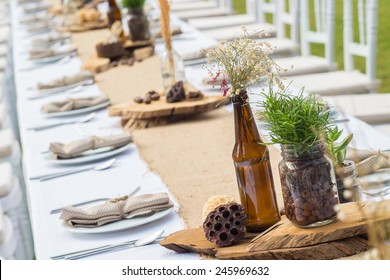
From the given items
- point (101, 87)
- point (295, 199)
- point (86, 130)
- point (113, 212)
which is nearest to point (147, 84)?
point (101, 87)

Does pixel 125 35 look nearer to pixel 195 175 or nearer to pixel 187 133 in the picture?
pixel 187 133

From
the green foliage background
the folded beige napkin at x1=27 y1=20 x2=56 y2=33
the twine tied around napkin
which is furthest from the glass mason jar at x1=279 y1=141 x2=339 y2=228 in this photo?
the green foliage background

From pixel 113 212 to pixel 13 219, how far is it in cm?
171

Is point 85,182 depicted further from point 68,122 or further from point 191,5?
point 191,5

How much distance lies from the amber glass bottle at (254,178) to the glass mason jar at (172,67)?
1.37 metres

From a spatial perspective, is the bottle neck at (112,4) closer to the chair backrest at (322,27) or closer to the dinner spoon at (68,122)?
the chair backrest at (322,27)

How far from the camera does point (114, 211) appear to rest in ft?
5.93

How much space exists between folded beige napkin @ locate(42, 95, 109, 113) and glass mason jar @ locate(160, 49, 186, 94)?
0.90 feet

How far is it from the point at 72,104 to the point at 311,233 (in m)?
1.74

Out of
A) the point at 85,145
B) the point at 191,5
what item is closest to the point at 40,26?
the point at 191,5

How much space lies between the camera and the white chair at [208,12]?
6.55 meters

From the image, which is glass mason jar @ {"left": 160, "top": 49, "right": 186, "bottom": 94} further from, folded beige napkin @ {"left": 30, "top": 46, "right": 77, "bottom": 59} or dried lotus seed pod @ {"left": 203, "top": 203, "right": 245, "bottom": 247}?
folded beige napkin @ {"left": 30, "top": 46, "right": 77, "bottom": 59}

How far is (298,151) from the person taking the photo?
139 centimetres

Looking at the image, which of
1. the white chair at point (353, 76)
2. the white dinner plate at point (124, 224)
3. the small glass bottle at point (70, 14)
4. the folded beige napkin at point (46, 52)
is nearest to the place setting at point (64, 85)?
the folded beige napkin at point (46, 52)
